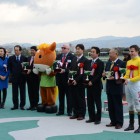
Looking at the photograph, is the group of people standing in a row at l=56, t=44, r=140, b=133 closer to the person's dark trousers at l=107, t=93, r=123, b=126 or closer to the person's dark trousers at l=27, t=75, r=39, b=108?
the person's dark trousers at l=107, t=93, r=123, b=126

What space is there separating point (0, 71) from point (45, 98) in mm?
1499

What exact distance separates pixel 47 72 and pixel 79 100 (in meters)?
1.21

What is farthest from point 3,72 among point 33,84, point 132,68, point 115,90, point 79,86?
point 132,68

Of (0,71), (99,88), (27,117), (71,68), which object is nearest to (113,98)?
(99,88)

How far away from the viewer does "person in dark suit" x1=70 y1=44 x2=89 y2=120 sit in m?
7.31

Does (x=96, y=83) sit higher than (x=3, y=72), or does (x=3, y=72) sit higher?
(x=3, y=72)

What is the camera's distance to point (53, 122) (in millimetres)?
7230

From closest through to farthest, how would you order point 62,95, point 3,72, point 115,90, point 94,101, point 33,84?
point 115,90 → point 94,101 → point 62,95 → point 33,84 → point 3,72

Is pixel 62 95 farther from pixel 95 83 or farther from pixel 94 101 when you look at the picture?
pixel 95 83

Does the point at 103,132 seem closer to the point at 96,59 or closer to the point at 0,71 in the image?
the point at 96,59

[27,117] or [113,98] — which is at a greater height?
[113,98]

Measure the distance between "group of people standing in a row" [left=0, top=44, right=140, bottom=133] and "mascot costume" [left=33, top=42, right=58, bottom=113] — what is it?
24 cm

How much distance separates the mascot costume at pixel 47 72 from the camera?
8305mm

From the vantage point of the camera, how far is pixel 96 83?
6.96 m
